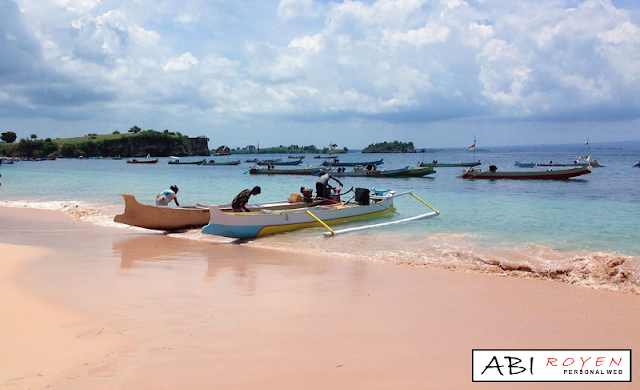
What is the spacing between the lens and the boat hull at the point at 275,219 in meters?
12.0

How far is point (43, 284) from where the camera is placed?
22.8ft

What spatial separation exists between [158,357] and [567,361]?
3.95 m

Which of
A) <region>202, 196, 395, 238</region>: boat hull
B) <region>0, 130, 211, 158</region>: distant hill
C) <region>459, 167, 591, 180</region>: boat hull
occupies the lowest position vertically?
<region>202, 196, 395, 238</region>: boat hull

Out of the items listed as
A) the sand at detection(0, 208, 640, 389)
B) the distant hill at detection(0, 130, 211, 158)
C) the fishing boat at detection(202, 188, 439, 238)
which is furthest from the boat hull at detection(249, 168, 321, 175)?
the distant hill at detection(0, 130, 211, 158)

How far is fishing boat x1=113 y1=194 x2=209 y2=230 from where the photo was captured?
1311 cm

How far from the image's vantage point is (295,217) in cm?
1379

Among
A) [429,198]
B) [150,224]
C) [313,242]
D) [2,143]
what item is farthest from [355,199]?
[2,143]

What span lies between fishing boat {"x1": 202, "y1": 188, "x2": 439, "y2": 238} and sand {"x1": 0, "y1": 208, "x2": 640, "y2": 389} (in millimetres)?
2684

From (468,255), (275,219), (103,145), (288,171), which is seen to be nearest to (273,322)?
(468,255)

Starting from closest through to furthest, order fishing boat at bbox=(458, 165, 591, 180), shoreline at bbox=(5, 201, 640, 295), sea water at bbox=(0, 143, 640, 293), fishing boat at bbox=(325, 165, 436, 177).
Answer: shoreline at bbox=(5, 201, 640, 295)
sea water at bbox=(0, 143, 640, 293)
fishing boat at bbox=(458, 165, 591, 180)
fishing boat at bbox=(325, 165, 436, 177)

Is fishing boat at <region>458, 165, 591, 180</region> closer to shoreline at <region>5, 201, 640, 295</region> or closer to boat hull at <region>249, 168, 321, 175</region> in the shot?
boat hull at <region>249, 168, 321, 175</region>

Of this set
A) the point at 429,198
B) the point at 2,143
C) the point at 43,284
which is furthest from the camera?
the point at 2,143

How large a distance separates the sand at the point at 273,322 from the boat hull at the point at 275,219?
263 centimetres

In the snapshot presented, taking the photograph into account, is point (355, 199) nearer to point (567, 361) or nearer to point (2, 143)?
point (567, 361)
